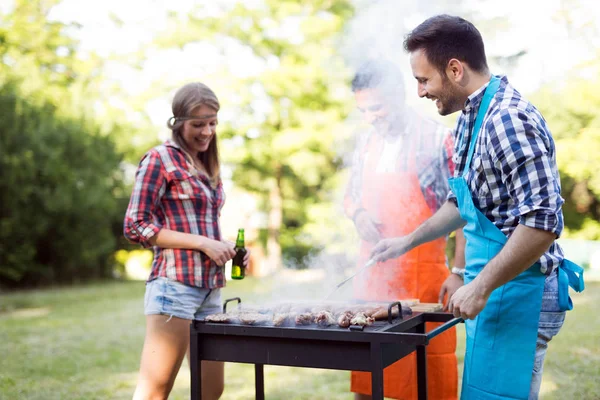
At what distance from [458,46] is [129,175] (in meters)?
15.4

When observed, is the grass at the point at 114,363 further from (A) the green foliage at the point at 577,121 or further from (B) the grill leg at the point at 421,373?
(A) the green foliage at the point at 577,121

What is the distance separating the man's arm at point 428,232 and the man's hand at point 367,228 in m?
0.39

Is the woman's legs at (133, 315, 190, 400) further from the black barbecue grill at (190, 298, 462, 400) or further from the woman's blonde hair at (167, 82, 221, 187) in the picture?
the woman's blonde hair at (167, 82, 221, 187)

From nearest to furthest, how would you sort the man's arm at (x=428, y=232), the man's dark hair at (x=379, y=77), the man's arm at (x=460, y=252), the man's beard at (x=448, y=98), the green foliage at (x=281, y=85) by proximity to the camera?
the man's beard at (x=448, y=98)
the man's arm at (x=428, y=232)
the man's arm at (x=460, y=252)
the man's dark hair at (x=379, y=77)
the green foliage at (x=281, y=85)

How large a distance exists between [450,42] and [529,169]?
0.52 meters

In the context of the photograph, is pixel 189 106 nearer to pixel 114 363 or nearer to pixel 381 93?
pixel 381 93

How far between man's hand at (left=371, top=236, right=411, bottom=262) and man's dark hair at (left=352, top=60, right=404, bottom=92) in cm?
85

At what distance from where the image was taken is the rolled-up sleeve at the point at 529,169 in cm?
175

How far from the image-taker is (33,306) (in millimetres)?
10266

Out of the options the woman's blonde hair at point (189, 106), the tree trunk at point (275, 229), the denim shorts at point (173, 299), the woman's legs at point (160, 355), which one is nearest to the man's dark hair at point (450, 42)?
→ the woman's blonde hair at point (189, 106)

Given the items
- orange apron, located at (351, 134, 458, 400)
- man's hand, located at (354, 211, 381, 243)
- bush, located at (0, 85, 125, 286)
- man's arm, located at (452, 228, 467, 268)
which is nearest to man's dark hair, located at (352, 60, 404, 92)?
orange apron, located at (351, 134, 458, 400)

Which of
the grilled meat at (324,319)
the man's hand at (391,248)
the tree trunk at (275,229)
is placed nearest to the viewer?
the grilled meat at (324,319)

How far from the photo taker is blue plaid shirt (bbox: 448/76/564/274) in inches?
69.2

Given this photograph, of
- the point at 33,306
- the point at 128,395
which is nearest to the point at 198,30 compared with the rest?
the point at 33,306
